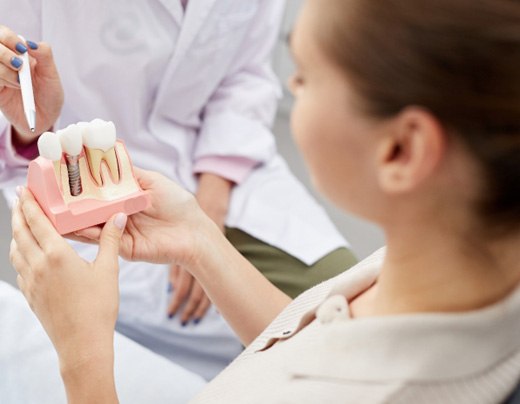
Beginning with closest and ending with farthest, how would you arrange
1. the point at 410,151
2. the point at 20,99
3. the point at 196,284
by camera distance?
the point at 410,151 < the point at 20,99 < the point at 196,284

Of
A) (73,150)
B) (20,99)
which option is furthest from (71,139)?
(20,99)

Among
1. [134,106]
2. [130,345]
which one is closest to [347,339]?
[130,345]

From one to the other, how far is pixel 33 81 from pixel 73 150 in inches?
10.8

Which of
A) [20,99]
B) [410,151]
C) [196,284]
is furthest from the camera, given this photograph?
[196,284]

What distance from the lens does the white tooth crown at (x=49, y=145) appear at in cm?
69

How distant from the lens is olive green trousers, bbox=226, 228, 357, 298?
1073 millimetres

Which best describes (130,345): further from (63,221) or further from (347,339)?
(347,339)

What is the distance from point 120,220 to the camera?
72 cm

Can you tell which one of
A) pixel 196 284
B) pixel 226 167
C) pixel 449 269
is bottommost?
pixel 196 284

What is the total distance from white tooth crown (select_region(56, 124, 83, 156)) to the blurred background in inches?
28.8

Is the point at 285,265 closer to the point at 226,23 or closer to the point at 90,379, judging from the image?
the point at 226,23

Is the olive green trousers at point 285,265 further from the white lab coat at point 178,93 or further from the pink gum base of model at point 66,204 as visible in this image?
the pink gum base of model at point 66,204

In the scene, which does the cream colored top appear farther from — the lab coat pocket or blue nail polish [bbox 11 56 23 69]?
the lab coat pocket

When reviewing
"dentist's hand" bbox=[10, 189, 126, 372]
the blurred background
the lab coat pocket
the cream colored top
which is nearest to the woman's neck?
the cream colored top
